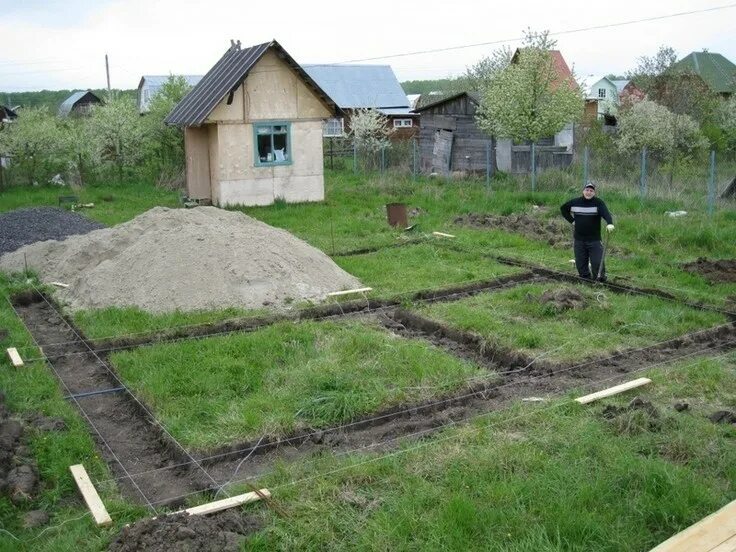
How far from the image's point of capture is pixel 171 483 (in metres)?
5.88

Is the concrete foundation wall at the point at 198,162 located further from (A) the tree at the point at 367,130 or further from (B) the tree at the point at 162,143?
(A) the tree at the point at 367,130

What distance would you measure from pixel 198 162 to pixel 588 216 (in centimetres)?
1287

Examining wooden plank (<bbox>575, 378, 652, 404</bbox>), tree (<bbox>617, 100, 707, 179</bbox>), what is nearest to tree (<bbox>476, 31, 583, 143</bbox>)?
tree (<bbox>617, 100, 707, 179</bbox>)

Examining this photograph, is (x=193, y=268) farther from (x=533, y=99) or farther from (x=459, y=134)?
(x=459, y=134)

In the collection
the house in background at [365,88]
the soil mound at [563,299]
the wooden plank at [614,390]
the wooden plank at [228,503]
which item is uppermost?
the house in background at [365,88]

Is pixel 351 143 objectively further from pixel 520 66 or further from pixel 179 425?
pixel 179 425


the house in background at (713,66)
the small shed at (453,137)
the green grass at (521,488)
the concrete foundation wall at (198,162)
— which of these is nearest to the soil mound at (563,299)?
the green grass at (521,488)

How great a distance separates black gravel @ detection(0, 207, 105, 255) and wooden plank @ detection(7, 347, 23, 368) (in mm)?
6360

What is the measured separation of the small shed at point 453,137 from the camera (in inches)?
1072

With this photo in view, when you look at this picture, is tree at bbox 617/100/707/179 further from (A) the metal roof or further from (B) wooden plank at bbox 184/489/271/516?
(B) wooden plank at bbox 184/489/271/516

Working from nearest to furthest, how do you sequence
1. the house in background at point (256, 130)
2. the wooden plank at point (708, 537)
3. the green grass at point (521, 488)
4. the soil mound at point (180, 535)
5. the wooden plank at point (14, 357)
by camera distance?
the wooden plank at point (708, 537) < the soil mound at point (180, 535) < the green grass at point (521, 488) < the wooden plank at point (14, 357) < the house in background at point (256, 130)

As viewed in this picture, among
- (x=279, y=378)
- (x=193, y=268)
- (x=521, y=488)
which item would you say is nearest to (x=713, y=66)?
(x=193, y=268)

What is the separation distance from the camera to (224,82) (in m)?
20.1

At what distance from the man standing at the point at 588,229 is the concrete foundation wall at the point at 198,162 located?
1220 centimetres
